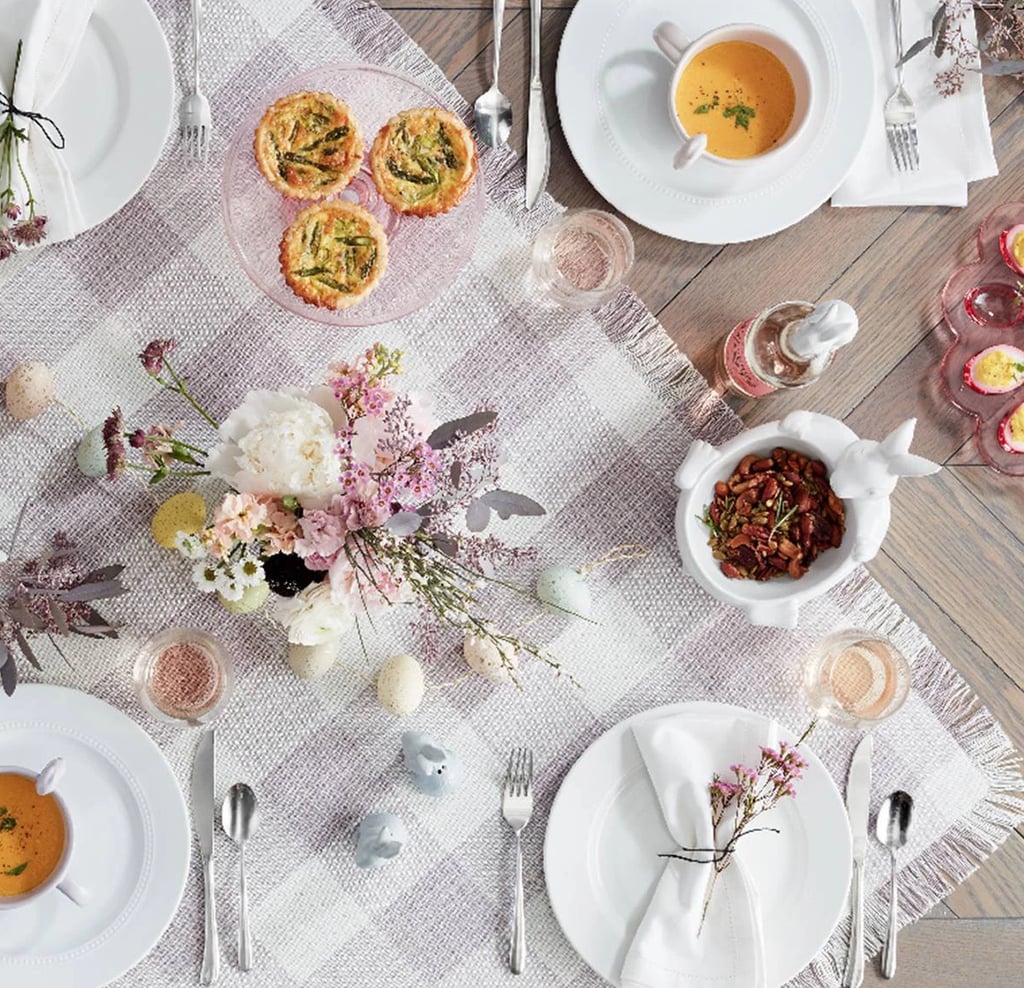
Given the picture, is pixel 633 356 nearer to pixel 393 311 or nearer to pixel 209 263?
pixel 393 311

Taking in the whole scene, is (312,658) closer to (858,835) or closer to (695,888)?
(695,888)

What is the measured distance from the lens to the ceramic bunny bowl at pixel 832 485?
131 cm

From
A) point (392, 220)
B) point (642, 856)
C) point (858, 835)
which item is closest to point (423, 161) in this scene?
point (392, 220)

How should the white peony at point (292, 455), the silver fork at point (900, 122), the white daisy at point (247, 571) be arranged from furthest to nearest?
1. the silver fork at point (900, 122)
2. the white daisy at point (247, 571)
3. the white peony at point (292, 455)

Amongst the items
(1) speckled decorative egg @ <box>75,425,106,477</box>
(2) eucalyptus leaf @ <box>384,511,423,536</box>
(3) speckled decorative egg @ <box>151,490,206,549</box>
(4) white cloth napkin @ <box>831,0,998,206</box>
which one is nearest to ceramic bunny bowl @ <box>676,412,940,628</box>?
(4) white cloth napkin @ <box>831,0,998,206</box>

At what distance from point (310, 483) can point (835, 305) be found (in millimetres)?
648

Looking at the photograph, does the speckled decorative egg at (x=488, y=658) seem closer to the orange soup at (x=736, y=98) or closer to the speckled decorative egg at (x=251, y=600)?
the speckled decorative egg at (x=251, y=600)

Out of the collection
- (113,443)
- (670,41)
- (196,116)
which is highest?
(196,116)

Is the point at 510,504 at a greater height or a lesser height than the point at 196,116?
lesser

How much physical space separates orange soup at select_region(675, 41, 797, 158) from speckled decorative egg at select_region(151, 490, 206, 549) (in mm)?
746

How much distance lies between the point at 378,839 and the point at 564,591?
380 millimetres

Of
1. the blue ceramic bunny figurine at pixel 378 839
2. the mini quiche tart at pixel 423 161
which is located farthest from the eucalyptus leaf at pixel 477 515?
the blue ceramic bunny figurine at pixel 378 839

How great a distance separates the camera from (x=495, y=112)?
1.45m

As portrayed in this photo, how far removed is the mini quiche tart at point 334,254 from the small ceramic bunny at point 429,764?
0.54 m
